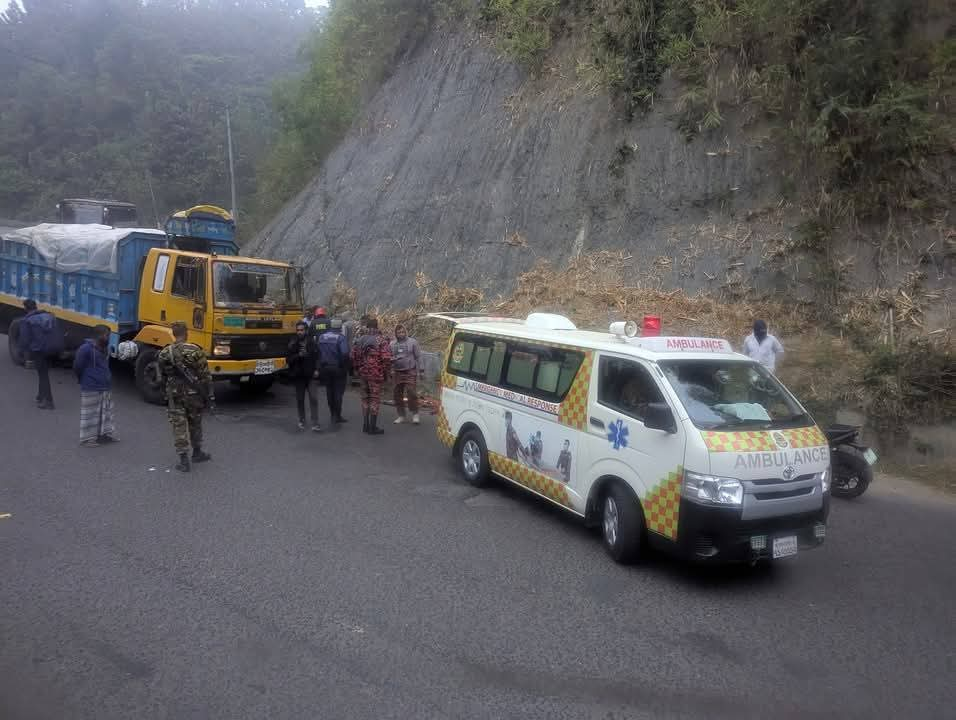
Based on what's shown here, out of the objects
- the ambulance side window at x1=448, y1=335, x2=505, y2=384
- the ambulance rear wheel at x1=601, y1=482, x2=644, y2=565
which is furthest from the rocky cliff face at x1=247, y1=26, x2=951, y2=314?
the ambulance rear wheel at x1=601, y1=482, x2=644, y2=565

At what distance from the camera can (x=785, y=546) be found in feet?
18.3

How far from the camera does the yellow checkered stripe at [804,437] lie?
225 inches

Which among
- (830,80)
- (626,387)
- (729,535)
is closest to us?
(729,535)

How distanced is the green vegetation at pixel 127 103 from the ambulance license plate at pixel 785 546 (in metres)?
44.4

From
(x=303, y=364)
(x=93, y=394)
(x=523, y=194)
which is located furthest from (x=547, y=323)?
(x=523, y=194)

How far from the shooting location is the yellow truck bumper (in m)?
11.7

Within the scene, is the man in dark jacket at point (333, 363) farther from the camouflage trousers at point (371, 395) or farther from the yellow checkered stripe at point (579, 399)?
the yellow checkered stripe at point (579, 399)

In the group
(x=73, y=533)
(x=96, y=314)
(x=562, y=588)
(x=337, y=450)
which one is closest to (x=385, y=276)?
(x=96, y=314)

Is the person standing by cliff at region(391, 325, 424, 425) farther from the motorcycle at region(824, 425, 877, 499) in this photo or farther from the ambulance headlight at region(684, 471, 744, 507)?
the ambulance headlight at region(684, 471, 744, 507)

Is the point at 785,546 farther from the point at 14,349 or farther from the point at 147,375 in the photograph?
the point at 14,349

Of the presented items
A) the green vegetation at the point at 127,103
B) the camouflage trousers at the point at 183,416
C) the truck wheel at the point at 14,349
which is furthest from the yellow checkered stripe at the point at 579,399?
the green vegetation at the point at 127,103

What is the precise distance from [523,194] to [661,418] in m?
11.8

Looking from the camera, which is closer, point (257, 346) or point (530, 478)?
point (530, 478)

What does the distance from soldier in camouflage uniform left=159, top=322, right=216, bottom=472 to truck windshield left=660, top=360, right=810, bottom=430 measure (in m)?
5.55
